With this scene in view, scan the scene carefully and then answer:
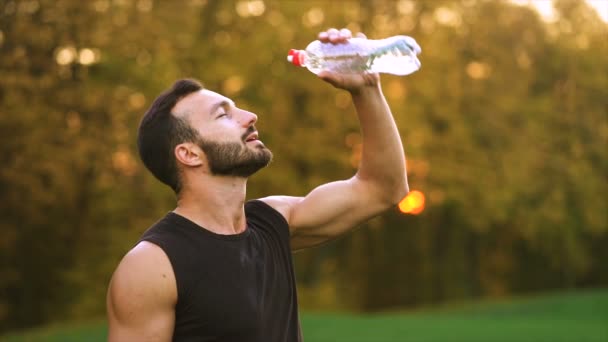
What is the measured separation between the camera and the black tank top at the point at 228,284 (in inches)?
152

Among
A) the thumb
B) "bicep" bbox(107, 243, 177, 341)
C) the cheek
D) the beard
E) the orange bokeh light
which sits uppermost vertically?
the orange bokeh light

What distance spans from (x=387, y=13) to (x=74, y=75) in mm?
15088

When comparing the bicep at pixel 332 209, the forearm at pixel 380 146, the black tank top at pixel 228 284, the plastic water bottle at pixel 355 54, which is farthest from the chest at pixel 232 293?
the plastic water bottle at pixel 355 54

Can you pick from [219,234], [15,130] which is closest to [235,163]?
[219,234]

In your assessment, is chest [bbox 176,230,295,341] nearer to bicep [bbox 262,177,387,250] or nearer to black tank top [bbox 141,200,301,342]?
black tank top [bbox 141,200,301,342]

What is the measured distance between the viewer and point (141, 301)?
375 centimetres

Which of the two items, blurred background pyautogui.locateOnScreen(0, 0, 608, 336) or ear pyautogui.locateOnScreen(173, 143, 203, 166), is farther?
blurred background pyautogui.locateOnScreen(0, 0, 608, 336)

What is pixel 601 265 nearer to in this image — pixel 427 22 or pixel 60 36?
pixel 427 22

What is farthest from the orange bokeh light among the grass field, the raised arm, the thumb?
the thumb

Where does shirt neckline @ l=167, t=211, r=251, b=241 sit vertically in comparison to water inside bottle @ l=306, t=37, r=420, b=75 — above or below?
below

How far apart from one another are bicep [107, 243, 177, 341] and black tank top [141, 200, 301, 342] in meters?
0.06

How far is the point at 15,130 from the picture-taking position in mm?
20844

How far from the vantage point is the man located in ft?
12.5

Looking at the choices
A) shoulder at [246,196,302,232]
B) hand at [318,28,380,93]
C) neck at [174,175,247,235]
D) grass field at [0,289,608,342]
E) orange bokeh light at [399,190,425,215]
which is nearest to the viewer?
hand at [318,28,380,93]
